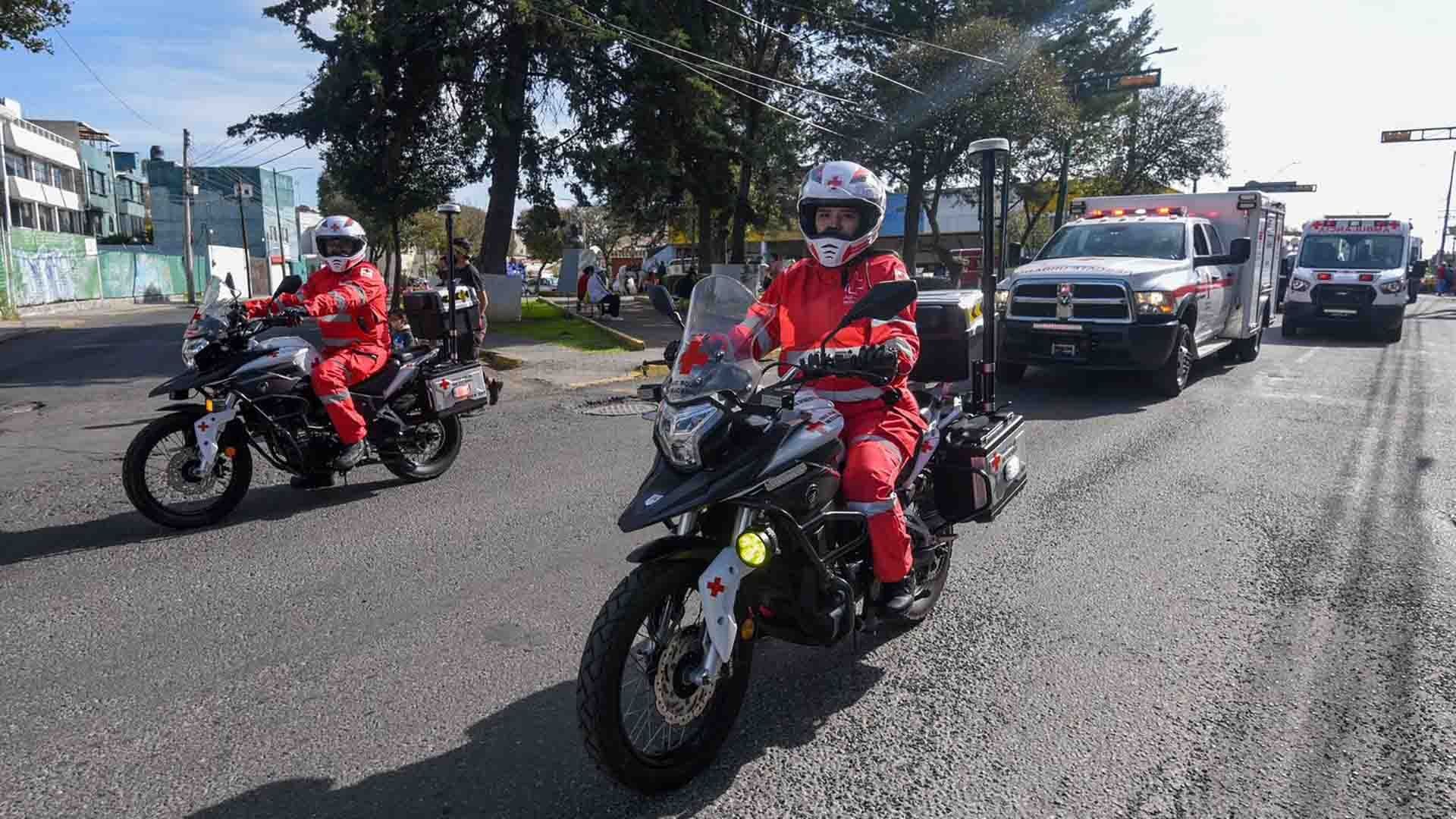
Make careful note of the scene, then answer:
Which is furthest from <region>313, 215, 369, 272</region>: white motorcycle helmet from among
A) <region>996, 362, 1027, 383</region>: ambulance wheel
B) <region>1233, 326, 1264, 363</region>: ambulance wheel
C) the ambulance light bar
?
<region>1233, 326, 1264, 363</region>: ambulance wheel

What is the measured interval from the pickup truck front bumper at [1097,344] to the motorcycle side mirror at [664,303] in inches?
336

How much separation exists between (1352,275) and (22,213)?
209 ft

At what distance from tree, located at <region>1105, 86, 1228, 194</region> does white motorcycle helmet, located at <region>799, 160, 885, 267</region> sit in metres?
42.3

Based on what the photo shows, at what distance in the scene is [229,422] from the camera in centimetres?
598

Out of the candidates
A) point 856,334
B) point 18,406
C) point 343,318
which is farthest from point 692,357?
point 18,406

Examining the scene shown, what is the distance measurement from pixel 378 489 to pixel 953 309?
440 cm

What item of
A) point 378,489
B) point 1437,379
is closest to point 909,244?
point 1437,379

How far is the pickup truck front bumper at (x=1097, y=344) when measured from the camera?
10.7m

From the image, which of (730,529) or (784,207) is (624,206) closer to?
(784,207)

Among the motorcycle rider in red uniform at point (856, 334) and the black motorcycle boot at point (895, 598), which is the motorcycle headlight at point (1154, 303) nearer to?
the motorcycle rider in red uniform at point (856, 334)

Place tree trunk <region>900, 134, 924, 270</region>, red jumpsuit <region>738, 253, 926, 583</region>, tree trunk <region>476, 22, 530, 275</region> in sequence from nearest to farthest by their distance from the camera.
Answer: red jumpsuit <region>738, 253, 926, 583</region> → tree trunk <region>476, 22, 530, 275</region> → tree trunk <region>900, 134, 924, 270</region>

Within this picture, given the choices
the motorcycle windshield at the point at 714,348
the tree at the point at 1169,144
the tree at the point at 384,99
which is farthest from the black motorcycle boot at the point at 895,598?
the tree at the point at 1169,144

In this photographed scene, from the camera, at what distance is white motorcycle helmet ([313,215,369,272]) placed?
255 inches

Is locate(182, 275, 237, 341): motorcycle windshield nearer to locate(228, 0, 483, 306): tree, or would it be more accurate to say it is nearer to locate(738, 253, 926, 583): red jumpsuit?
locate(738, 253, 926, 583): red jumpsuit
